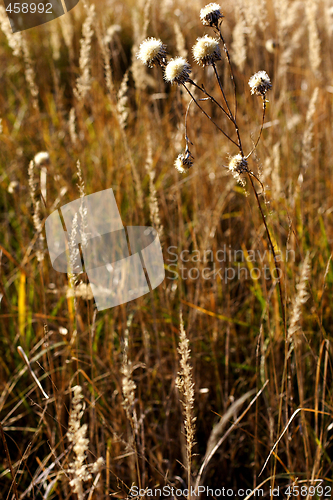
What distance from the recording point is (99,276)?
4.60 feet

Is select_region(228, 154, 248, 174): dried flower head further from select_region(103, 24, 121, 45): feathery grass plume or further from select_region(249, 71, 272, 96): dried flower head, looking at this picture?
select_region(103, 24, 121, 45): feathery grass plume

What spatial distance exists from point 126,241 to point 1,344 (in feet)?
2.07

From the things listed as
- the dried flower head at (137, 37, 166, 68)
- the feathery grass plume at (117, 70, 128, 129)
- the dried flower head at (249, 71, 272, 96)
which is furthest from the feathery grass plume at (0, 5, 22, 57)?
the dried flower head at (249, 71, 272, 96)

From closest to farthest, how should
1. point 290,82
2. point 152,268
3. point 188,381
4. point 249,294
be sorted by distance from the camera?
point 188,381
point 152,268
point 249,294
point 290,82

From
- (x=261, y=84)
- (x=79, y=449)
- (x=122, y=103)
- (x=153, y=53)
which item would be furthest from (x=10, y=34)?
(x=79, y=449)

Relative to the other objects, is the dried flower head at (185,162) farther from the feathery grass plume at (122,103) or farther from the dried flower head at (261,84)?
the feathery grass plume at (122,103)

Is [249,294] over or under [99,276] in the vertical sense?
under

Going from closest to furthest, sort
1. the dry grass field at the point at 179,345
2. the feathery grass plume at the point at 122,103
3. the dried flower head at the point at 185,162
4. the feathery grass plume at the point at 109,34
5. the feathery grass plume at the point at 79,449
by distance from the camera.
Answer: the feathery grass plume at the point at 79,449
the dried flower head at the point at 185,162
the dry grass field at the point at 179,345
the feathery grass plume at the point at 122,103
the feathery grass plume at the point at 109,34

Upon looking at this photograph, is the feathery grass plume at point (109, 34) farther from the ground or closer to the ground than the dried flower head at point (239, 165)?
farther from the ground

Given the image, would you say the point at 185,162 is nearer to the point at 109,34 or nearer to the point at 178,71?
the point at 178,71

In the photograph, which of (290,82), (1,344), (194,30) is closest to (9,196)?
(1,344)

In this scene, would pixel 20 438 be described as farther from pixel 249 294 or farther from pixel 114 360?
pixel 249 294

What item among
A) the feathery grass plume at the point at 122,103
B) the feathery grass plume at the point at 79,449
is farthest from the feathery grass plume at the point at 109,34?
the feathery grass plume at the point at 79,449

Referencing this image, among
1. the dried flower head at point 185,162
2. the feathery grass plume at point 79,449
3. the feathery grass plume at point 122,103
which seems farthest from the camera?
the feathery grass plume at point 122,103
